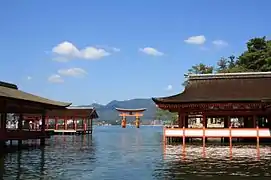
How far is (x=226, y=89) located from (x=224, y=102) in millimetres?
3645

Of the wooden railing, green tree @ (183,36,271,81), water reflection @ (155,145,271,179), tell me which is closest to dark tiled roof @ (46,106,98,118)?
green tree @ (183,36,271,81)

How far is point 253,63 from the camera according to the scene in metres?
65.8

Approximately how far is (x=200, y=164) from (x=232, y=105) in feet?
52.4

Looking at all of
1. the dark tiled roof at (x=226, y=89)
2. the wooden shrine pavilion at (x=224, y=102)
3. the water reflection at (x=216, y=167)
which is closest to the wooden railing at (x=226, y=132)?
the wooden shrine pavilion at (x=224, y=102)

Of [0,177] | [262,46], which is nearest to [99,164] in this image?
[0,177]

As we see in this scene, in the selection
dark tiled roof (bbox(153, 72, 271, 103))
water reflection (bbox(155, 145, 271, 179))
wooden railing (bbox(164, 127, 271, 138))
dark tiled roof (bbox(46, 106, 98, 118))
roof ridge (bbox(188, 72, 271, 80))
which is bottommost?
water reflection (bbox(155, 145, 271, 179))

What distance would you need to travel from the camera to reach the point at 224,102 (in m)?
35.4

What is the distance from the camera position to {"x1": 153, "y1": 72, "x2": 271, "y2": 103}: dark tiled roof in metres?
35.9

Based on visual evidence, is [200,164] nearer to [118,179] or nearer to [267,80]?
[118,179]

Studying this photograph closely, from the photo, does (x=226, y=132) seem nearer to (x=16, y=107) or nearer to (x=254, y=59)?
(x=16, y=107)

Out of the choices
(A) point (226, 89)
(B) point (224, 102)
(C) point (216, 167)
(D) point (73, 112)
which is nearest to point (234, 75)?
(A) point (226, 89)

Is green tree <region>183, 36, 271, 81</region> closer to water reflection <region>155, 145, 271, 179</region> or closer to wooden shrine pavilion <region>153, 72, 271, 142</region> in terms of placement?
wooden shrine pavilion <region>153, 72, 271, 142</region>

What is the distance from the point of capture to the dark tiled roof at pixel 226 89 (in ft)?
118

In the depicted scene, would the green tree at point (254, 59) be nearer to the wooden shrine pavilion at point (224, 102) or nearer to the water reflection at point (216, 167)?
the wooden shrine pavilion at point (224, 102)
